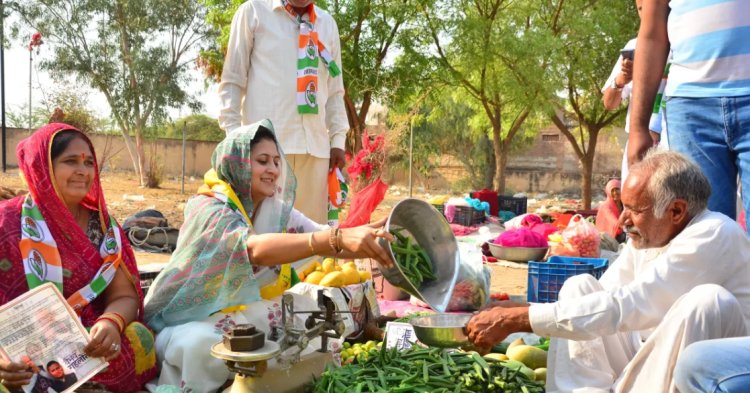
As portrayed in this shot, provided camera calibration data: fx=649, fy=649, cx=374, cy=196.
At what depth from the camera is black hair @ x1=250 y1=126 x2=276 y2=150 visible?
134 inches

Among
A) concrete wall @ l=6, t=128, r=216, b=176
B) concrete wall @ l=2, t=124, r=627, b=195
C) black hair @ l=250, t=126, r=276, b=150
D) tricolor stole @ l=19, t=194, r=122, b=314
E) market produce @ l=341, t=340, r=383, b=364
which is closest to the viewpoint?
tricolor stole @ l=19, t=194, r=122, b=314

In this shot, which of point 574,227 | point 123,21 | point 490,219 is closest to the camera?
point 574,227

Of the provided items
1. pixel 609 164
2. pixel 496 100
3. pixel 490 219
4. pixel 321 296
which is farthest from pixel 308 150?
pixel 609 164

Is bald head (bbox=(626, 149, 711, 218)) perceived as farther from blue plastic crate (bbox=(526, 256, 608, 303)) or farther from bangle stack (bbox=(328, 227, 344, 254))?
blue plastic crate (bbox=(526, 256, 608, 303))

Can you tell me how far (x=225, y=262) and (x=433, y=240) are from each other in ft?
3.39

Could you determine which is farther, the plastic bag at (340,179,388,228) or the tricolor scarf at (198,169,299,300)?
the plastic bag at (340,179,388,228)

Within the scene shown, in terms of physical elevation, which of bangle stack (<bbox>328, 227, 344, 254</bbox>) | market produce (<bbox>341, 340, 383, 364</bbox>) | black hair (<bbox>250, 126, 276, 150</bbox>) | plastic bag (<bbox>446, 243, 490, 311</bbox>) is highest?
black hair (<bbox>250, 126, 276, 150</bbox>)

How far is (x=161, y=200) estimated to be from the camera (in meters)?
18.1

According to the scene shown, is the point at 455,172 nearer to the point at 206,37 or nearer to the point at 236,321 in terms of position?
the point at 206,37

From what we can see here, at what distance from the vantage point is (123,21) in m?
21.2

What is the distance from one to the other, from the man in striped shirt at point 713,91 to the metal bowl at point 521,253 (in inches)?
168

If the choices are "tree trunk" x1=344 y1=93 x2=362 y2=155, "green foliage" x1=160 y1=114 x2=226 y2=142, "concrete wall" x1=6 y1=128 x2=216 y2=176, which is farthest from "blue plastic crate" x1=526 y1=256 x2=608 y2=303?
"green foliage" x1=160 y1=114 x2=226 y2=142

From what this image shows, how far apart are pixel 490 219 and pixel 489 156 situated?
16172 mm

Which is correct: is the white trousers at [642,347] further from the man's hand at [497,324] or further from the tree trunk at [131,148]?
the tree trunk at [131,148]
